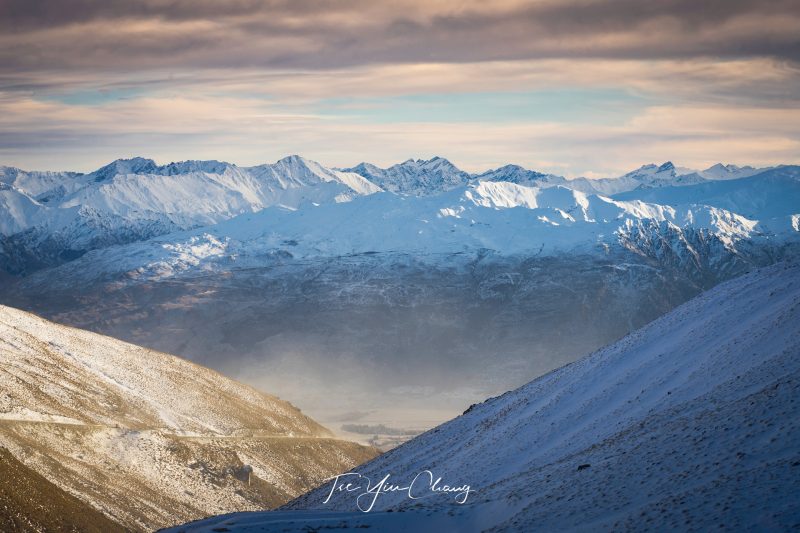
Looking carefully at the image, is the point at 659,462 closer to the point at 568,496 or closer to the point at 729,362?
the point at 568,496

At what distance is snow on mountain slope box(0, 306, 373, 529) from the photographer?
308 feet

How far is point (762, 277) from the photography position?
91.3 meters

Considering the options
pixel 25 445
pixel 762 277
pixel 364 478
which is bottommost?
pixel 364 478

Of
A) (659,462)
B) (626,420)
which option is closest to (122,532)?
(626,420)

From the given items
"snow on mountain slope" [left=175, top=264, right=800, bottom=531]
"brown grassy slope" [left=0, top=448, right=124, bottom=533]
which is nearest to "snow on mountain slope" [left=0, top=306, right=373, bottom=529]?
"brown grassy slope" [left=0, top=448, right=124, bottom=533]

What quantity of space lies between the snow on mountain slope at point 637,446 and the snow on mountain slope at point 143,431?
1990 cm

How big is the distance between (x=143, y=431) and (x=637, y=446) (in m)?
70.1

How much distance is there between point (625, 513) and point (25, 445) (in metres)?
64.3
